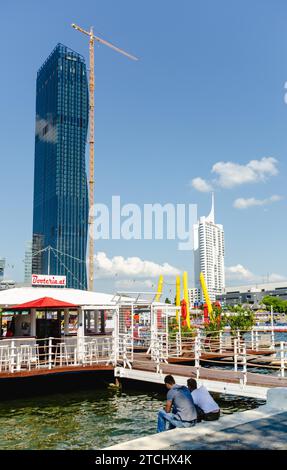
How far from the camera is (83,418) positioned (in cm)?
1505

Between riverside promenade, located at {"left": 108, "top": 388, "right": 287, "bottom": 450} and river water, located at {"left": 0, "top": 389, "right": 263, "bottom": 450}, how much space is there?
573 cm

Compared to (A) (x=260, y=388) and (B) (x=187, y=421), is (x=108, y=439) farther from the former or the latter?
(A) (x=260, y=388)

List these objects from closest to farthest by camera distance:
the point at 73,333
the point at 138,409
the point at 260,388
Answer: the point at 260,388 → the point at 138,409 → the point at 73,333

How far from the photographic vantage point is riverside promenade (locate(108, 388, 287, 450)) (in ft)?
20.3

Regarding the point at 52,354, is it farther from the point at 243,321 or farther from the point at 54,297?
the point at 243,321

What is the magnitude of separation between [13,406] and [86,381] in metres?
4.36

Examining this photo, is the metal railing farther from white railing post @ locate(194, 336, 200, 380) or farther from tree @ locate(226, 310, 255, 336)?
tree @ locate(226, 310, 255, 336)

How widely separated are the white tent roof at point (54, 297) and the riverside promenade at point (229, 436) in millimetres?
13977

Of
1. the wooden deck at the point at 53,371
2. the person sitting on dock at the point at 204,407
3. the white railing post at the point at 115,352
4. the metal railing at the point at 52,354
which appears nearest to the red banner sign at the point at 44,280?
the metal railing at the point at 52,354

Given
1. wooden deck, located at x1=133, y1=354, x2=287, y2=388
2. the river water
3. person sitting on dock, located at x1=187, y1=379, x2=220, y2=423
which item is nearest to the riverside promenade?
person sitting on dock, located at x1=187, y1=379, x2=220, y2=423

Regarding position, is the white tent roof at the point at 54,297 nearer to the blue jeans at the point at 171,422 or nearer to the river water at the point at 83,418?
the river water at the point at 83,418

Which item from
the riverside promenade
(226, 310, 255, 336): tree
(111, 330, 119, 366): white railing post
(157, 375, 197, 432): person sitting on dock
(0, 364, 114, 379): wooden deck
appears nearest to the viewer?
the riverside promenade

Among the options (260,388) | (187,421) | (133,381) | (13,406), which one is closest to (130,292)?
(133,381)
